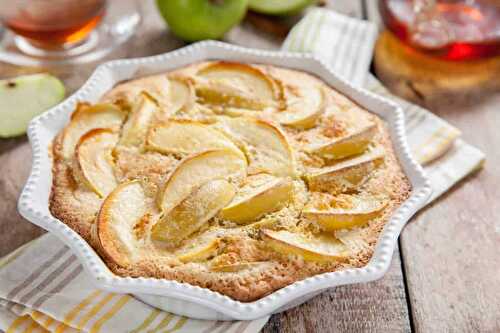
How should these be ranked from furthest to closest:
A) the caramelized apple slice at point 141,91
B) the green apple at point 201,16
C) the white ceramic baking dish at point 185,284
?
the green apple at point 201,16 → the caramelized apple slice at point 141,91 → the white ceramic baking dish at point 185,284

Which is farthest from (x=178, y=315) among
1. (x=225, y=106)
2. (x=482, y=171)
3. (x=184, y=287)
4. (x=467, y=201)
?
(x=482, y=171)

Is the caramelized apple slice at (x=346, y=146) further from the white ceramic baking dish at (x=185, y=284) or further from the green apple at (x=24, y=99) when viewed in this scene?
the green apple at (x=24, y=99)

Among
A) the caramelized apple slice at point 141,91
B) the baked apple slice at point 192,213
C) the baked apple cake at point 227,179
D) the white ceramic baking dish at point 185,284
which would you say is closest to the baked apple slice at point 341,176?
the baked apple cake at point 227,179

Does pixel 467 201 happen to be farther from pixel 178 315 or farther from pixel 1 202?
pixel 1 202

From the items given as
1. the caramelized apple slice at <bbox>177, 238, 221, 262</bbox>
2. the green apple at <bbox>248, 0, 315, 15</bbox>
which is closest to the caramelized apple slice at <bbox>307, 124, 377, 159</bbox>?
the caramelized apple slice at <bbox>177, 238, 221, 262</bbox>

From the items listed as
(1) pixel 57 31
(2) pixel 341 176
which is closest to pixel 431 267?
(2) pixel 341 176

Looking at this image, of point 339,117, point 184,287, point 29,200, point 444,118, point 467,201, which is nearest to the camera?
point 184,287
